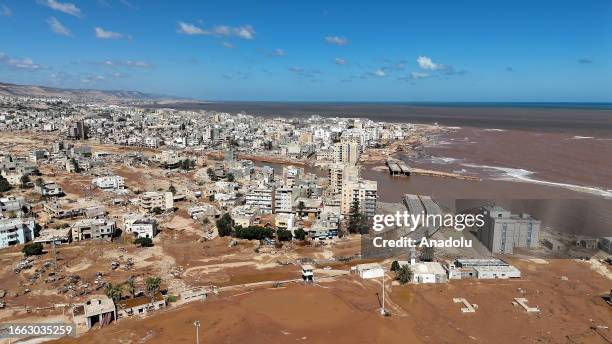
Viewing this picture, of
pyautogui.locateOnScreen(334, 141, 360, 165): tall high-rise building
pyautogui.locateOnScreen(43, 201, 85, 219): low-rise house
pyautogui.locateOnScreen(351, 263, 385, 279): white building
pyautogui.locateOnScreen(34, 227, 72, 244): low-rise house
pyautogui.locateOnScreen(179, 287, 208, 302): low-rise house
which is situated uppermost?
pyautogui.locateOnScreen(334, 141, 360, 165): tall high-rise building

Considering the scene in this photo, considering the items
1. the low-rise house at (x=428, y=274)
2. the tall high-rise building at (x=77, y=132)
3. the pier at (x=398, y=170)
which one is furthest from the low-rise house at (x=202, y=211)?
the tall high-rise building at (x=77, y=132)

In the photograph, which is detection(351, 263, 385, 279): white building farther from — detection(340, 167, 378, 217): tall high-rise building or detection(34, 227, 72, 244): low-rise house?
detection(34, 227, 72, 244): low-rise house

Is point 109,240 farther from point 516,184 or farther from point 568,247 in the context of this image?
point 516,184

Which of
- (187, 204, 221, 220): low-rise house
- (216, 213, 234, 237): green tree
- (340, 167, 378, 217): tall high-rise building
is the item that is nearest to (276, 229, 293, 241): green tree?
(216, 213, 234, 237): green tree

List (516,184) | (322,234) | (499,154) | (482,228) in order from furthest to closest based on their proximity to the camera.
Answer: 1. (499,154)
2. (516,184)
3. (322,234)
4. (482,228)

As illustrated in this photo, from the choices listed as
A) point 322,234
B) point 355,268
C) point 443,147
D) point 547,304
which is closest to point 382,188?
point 322,234

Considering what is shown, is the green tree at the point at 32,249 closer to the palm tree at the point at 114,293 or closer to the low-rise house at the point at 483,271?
the palm tree at the point at 114,293

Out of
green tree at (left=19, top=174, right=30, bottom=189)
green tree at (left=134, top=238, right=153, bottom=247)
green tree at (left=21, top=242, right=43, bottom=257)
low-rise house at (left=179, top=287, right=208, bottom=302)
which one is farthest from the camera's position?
green tree at (left=19, top=174, right=30, bottom=189)
